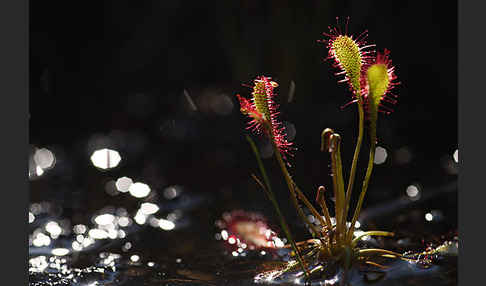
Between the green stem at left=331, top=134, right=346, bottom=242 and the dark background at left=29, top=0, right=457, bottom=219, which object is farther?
the dark background at left=29, top=0, right=457, bottom=219

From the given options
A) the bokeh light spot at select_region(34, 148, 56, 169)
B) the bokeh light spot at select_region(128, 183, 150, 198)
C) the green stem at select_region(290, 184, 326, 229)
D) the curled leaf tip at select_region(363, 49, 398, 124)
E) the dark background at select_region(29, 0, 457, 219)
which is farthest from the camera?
the bokeh light spot at select_region(34, 148, 56, 169)

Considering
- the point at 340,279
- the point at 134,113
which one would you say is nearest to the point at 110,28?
the point at 134,113

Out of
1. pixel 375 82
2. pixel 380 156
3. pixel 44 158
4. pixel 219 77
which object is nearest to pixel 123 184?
pixel 44 158

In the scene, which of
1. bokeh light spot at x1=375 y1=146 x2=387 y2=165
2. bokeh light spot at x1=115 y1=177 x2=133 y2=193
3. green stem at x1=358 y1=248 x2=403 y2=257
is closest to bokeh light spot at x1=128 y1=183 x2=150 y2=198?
bokeh light spot at x1=115 y1=177 x2=133 y2=193

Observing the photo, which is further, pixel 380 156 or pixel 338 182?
pixel 380 156

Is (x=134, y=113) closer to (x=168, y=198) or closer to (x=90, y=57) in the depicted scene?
(x=90, y=57)

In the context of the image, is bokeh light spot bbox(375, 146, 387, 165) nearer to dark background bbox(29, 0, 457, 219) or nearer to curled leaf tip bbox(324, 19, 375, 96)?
dark background bbox(29, 0, 457, 219)

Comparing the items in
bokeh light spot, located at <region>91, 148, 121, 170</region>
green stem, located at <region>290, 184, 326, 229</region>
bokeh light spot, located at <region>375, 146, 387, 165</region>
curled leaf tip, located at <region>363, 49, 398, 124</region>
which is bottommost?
green stem, located at <region>290, 184, 326, 229</region>

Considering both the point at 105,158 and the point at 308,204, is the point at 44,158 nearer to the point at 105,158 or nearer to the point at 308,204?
the point at 105,158

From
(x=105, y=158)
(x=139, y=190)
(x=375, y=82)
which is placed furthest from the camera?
(x=105, y=158)
